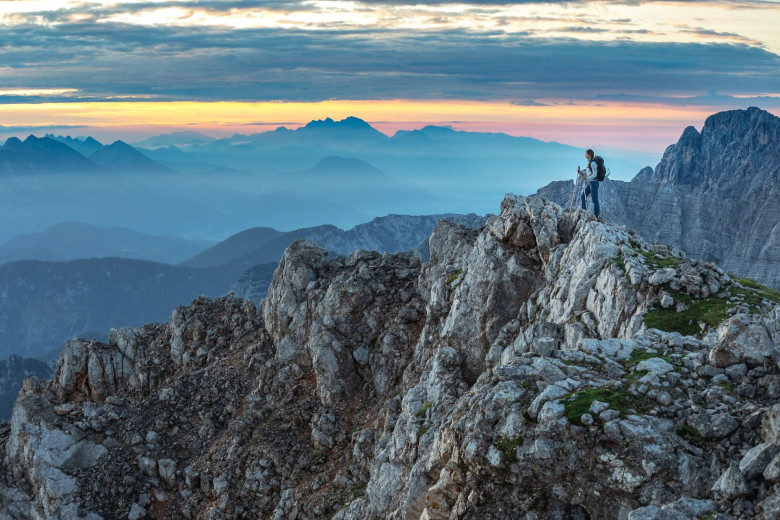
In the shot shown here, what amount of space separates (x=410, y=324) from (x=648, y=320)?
66.8 ft

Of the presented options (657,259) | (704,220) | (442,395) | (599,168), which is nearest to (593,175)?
(599,168)

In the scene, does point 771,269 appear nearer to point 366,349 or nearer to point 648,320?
point 366,349

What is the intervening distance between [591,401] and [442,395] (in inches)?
498

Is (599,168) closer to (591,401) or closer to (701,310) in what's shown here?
(701,310)

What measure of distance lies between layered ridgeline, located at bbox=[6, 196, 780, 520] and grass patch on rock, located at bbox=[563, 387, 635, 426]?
0.23 feet

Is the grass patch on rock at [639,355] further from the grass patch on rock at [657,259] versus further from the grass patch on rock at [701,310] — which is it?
the grass patch on rock at [657,259]

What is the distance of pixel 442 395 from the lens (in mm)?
29594

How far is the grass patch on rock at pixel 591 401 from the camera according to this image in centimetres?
1709

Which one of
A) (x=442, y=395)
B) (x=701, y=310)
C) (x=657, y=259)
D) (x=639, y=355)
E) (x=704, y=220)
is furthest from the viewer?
(x=704, y=220)

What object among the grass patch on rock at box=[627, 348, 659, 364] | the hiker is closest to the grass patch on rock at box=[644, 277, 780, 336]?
the grass patch on rock at box=[627, 348, 659, 364]

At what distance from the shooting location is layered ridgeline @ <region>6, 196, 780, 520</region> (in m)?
16.6

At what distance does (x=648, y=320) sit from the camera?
24.5 meters

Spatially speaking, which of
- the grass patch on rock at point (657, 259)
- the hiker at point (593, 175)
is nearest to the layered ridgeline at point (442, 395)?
the grass patch on rock at point (657, 259)

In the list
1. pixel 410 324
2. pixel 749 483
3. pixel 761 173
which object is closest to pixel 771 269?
pixel 761 173
